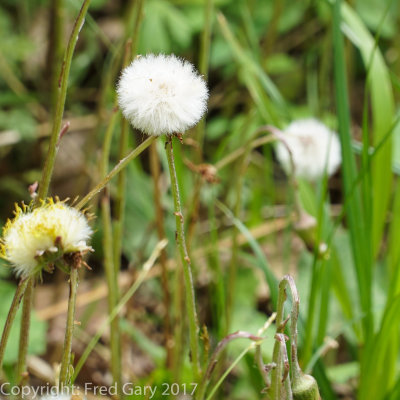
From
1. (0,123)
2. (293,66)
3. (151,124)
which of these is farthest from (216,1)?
(151,124)

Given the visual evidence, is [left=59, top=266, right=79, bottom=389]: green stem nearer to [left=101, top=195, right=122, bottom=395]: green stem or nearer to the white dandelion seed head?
[left=101, top=195, right=122, bottom=395]: green stem

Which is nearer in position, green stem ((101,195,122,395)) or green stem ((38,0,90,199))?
green stem ((38,0,90,199))

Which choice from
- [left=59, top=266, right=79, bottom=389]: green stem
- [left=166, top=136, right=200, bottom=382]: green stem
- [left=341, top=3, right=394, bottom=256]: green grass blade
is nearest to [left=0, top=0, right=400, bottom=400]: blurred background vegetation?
[left=341, top=3, right=394, bottom=256]: green grass blade

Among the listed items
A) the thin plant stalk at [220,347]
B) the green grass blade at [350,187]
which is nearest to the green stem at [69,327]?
the thin plant stalk at [220,347]

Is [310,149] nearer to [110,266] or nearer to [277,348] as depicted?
[110,266]

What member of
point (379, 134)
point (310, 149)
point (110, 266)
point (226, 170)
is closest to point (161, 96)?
point (110, 266)

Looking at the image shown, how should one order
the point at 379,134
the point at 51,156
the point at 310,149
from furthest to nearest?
the point at 379,134, the point at 310,149, the point at 51,156

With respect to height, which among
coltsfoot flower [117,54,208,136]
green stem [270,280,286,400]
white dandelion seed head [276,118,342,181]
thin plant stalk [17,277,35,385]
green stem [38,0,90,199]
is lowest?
green stem [270,280,286,400]
